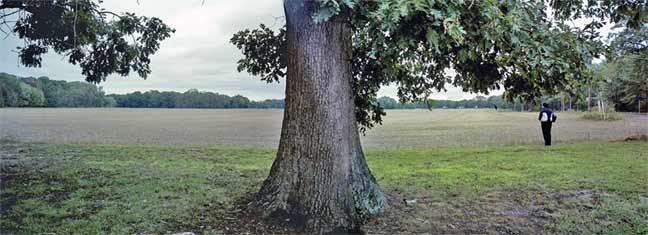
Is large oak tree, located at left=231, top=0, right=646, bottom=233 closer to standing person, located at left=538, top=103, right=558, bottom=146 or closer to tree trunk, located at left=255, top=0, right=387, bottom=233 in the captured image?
tree trunk, located at left=255, top=0, right=387, bottom=233

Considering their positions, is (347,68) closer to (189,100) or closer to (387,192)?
(387,192)

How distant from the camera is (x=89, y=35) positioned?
6.96 meters

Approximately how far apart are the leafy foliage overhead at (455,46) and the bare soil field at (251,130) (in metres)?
3.89

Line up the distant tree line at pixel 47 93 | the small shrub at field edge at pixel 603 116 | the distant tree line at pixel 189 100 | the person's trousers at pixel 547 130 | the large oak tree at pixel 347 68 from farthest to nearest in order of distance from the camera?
the small shrub at field edge at pixel 603 116, the person's trousers at pixel 547 130, the distant tree line at pixel 189 100, the distant tree line at pixel 47 93, the large oak tree at pixel 347 68

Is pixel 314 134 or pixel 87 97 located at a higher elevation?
pixel 87 97

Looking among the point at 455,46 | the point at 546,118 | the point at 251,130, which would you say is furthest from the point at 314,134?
the point at 251,130

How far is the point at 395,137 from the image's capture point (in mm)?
13625

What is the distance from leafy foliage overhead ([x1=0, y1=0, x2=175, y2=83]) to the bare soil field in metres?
2.12

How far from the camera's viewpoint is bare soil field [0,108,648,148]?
10516 millimetres

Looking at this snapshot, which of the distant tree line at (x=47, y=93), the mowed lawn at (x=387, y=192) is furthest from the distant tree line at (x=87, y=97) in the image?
the mowed lawn at (x=387, y=192)

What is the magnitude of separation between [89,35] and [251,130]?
737 cm

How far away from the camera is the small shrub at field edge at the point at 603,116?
44.2 ft

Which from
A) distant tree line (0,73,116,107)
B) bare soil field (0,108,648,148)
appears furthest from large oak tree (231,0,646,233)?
bare soil field (0,108,648,148)

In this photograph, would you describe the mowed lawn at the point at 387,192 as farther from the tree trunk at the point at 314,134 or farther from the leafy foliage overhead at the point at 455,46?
the leafy foliage overhead at the point at 455,46
